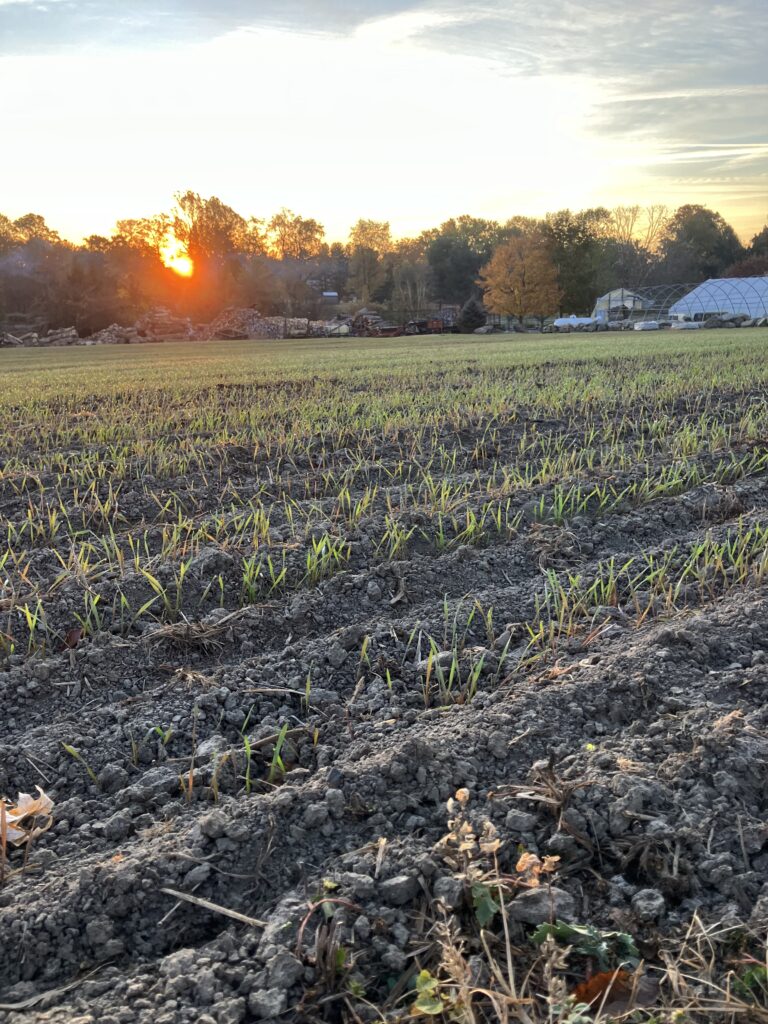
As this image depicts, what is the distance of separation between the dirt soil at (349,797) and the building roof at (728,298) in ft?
138

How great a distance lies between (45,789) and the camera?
1930 millimetres

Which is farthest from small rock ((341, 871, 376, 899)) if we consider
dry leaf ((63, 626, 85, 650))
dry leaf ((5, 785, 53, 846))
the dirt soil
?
dry leaf ((63, 626, 85, 650))

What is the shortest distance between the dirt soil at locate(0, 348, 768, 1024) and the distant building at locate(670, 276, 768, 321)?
4067 cm

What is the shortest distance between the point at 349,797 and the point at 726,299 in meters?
45.1

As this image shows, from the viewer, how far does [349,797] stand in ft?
5.61

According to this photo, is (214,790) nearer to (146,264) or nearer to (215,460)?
(215,460)

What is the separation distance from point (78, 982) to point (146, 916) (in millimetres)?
162

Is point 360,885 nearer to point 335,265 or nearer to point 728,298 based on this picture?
point 728,298

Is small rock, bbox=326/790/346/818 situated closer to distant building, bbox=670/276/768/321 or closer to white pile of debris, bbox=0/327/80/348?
distant building, bbox=670/276/768/321

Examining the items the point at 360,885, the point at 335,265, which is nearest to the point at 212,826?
the point at 360,885

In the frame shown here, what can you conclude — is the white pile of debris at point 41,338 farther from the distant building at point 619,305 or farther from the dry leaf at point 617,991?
the dry leaf at point 617,991

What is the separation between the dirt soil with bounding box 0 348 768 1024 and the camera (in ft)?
4.42

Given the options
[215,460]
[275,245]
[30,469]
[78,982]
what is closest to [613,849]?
[78,982]

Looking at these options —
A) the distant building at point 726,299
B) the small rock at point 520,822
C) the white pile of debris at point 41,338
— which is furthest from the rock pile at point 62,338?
the small rock at point 520,822
